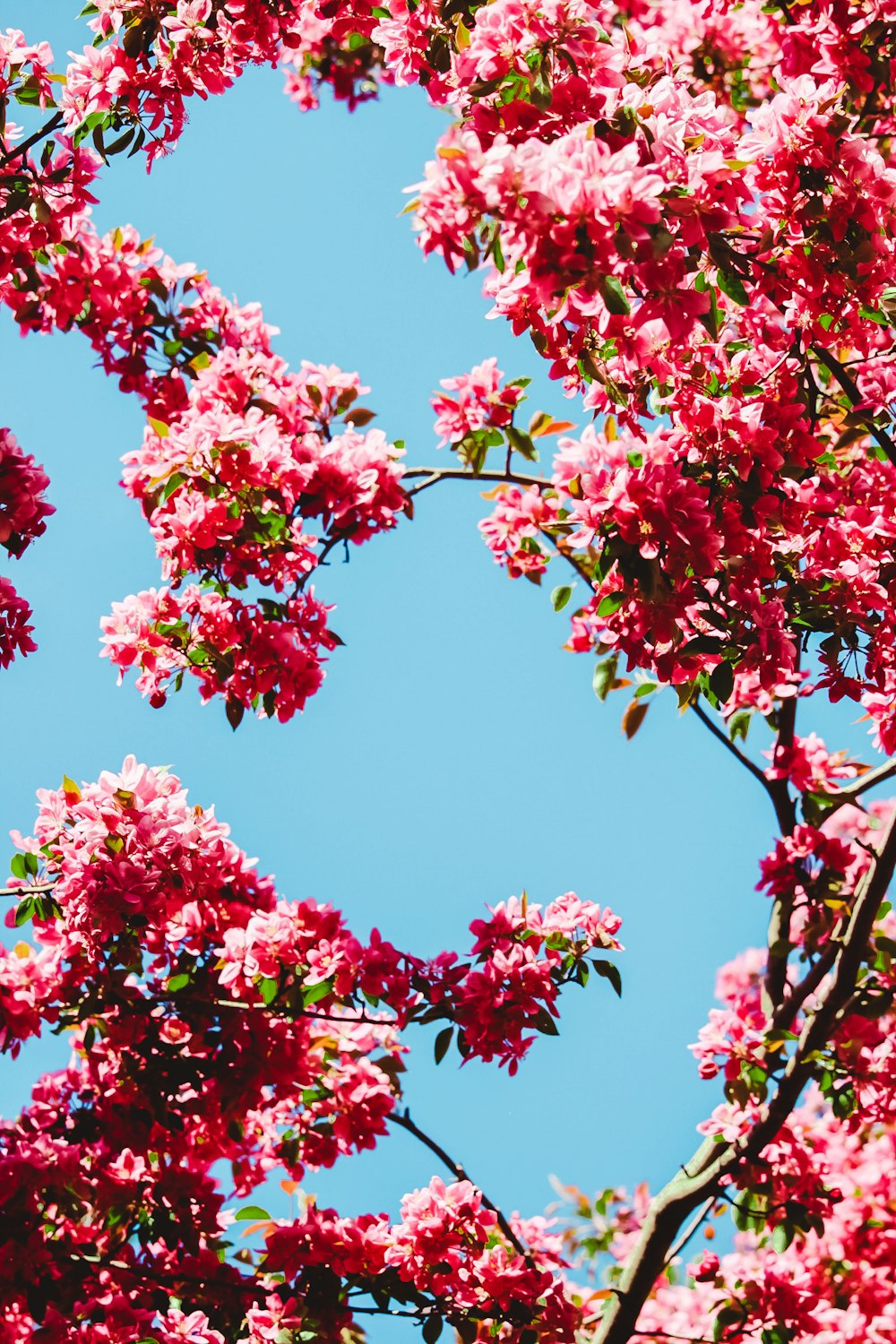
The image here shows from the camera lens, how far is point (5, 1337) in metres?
3.34

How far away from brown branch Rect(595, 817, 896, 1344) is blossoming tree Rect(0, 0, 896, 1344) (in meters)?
0.01

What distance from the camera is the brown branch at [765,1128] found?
11.5ft

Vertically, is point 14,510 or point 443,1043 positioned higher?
point 14,510

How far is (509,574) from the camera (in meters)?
4.33

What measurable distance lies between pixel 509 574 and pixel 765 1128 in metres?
2.10

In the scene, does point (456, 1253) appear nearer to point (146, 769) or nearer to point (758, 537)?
point (146, 769)

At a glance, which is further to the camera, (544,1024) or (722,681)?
(544,1024)

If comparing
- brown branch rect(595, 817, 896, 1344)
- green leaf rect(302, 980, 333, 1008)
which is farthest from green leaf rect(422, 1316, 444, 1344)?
green leaf rect(302, 980, 333, 1008)

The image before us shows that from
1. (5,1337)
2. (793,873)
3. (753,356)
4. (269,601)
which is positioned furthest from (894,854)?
(5,1337)

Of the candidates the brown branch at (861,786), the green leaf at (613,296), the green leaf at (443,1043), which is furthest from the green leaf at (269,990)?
the green leaf at (613,296)

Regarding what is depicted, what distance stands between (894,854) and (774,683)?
105cm

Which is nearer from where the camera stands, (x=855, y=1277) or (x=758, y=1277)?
(x=758, y=1277)

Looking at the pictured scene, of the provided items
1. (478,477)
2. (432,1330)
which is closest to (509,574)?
(478,477)

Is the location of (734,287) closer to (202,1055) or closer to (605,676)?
(605,676)
